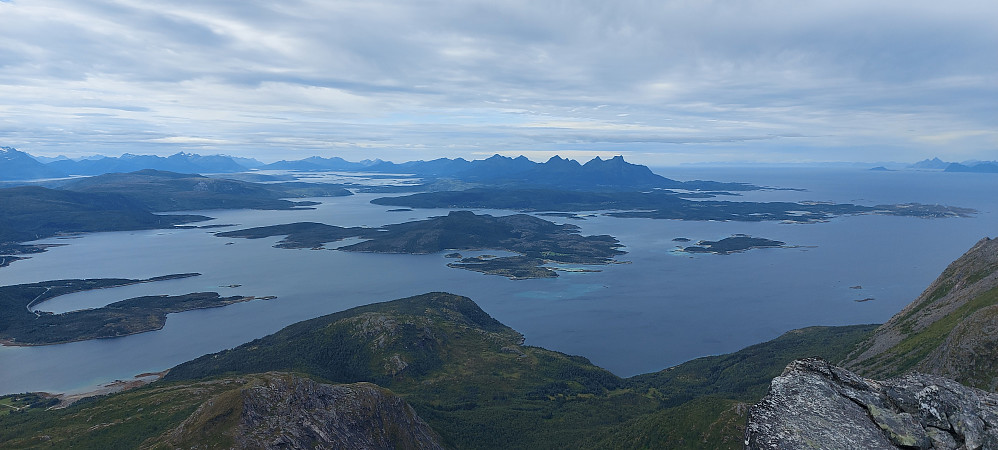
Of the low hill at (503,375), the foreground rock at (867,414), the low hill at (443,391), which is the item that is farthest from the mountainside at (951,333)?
the foreground rock at (867,414)

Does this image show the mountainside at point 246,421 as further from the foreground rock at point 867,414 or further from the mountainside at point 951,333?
the mountainside at point 951,333

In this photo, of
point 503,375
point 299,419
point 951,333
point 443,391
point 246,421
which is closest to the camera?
point 246,421

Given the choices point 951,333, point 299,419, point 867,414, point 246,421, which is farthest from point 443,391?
point 867,414

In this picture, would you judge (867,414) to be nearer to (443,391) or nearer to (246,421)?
(246,421)

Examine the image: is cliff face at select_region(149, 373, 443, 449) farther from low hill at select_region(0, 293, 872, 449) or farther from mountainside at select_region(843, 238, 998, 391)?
Answer: mountainside at select_region(843, 238, 998, 391)

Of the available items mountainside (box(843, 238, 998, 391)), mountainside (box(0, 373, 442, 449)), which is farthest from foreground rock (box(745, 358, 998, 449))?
mountainside (box(0, 373, 442, 449))

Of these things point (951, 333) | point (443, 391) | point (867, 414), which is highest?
point (867, 414)
